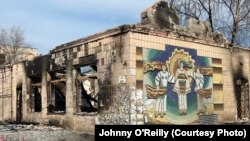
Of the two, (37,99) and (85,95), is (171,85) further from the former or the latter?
(37,99)

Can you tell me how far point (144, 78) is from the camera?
1281 cm

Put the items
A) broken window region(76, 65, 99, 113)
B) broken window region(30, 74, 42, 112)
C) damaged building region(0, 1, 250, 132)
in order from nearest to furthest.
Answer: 1. damaged building region(0, 1, 250, 132)
2. broken window region(76, 65, 99, 113)
3. broken window region(30, 74, 42, 112)

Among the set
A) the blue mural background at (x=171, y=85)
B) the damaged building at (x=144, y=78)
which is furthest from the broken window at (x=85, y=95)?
the blue mural background at (x=171, y=85)

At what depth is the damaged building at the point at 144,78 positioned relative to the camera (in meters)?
12.7

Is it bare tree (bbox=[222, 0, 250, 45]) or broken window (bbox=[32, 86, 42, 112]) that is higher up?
bare tree (bbox=[222, 0, 250, 45])

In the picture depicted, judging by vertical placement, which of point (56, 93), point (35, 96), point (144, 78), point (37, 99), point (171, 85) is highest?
point (144, 78)

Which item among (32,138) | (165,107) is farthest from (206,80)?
(32,138)

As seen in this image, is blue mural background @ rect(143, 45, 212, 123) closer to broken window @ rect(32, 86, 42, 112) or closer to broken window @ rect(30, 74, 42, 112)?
broken window @ rect(30, 74, 42, 112)

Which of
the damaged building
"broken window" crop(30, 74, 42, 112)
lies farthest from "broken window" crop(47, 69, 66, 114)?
"broken window" crop(30, 74, 42, 112)

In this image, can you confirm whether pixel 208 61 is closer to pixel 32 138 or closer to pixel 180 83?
pixel 180 83

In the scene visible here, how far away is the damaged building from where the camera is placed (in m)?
12.7

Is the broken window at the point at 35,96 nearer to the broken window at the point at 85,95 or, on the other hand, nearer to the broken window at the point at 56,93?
the broken window at the point at 56,93

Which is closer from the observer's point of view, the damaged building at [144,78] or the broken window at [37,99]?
the damaged building at [144,78]

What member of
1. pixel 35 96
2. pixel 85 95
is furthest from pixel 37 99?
pixel 85 95
